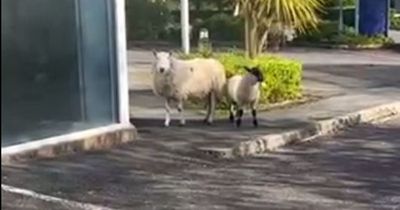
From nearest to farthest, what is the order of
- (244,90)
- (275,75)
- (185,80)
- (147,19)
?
(185,80), (244,90), (275,75), (147,19)

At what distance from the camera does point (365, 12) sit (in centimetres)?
3869

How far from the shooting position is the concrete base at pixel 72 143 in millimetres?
10195

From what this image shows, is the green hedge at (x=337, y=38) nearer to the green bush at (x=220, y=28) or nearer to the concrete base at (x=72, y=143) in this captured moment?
the green bush at (x=220, y=28)

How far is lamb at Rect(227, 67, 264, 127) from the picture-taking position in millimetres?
13242

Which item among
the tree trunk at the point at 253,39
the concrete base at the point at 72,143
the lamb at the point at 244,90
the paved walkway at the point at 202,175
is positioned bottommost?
the paved walkway at the point at 202,175

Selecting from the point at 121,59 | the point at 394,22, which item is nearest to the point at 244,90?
the point at 121,59

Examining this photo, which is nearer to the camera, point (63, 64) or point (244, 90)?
point (63, 64)

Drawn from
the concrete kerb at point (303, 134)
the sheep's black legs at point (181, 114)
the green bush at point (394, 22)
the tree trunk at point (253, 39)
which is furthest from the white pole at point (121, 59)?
the green bush at point (394, 22)

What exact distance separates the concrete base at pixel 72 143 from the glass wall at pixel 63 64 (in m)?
0.08

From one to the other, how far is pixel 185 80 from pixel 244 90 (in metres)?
0.93

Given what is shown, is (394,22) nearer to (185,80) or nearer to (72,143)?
(185,80)

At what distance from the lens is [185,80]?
42.4ft

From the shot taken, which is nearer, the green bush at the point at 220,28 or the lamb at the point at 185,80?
the lamb at the point at 185,80

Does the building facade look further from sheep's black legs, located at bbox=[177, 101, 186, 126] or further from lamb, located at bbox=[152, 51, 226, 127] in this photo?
sheep's black legs, located at bbox=[177, 101, 186, 126]
